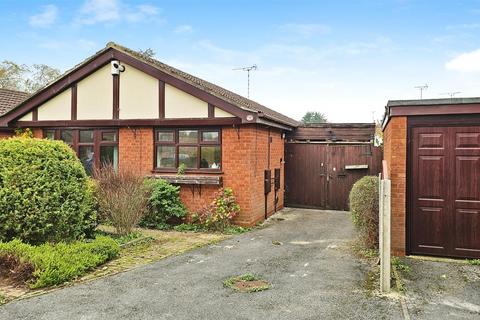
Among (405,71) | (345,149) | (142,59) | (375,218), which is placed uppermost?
(405,71)

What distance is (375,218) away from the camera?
706 centimetres

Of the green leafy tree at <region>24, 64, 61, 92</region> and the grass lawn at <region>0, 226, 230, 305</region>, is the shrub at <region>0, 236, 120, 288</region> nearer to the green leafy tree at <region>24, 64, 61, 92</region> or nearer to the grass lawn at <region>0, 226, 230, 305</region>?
the grass lawn at <region>0, 226, 230, 305</region>

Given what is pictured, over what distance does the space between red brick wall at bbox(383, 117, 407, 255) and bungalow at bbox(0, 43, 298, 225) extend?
3492 millimetres

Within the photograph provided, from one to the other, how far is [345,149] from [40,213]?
9.92m

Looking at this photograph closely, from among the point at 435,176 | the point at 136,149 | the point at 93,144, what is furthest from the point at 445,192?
the point at 93,144

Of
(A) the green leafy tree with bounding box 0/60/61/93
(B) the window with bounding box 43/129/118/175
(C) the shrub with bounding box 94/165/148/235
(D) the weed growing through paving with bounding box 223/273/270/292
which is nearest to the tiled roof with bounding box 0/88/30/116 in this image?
(B) the window with bounding box 43/129/118/175

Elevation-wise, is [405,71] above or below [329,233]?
above

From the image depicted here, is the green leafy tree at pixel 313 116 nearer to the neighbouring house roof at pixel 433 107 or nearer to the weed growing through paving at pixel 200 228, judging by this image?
the weed growing through paving at pixel 200 228

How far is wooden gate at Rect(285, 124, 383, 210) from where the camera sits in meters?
13.2

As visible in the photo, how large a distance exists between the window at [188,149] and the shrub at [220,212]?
0.82 meters

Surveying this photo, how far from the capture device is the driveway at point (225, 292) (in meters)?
4.48

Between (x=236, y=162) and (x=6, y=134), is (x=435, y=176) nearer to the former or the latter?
(x=236, y=162)

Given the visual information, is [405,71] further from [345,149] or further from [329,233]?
[329,233]

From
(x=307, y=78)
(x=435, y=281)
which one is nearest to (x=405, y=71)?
(x=307, y=78)
